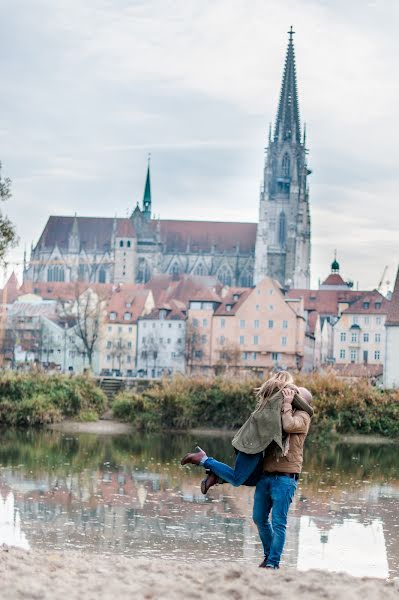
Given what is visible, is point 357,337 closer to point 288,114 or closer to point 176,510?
point 288,114

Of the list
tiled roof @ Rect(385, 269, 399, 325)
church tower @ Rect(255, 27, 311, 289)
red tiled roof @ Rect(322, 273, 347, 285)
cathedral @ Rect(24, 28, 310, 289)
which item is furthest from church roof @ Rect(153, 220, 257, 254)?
tiled roof @ Rect(385, 269, 399, 325)

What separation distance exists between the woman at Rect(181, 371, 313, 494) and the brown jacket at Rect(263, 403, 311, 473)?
1.7 inches

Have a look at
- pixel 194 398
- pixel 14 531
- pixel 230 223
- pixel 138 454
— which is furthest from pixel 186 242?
pixel 14 531

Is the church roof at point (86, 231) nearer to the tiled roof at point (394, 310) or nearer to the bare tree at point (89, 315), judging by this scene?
the bare tree at point (89, 315)

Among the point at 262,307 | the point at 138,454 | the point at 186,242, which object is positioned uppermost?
the point at 186,242

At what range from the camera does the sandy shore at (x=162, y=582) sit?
700 cm

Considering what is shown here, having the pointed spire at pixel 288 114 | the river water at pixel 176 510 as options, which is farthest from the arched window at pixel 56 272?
the river water at pixel 176 510

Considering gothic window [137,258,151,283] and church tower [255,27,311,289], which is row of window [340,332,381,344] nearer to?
church tower [255,27,311,289]

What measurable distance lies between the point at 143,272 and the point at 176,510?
6579 inches

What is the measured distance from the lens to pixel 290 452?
29.9ft

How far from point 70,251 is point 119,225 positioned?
8.22 meters

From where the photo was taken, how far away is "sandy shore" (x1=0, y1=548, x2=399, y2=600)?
276 inches

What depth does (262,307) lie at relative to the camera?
4163 inches

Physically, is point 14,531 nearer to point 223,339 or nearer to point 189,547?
point 189,547
